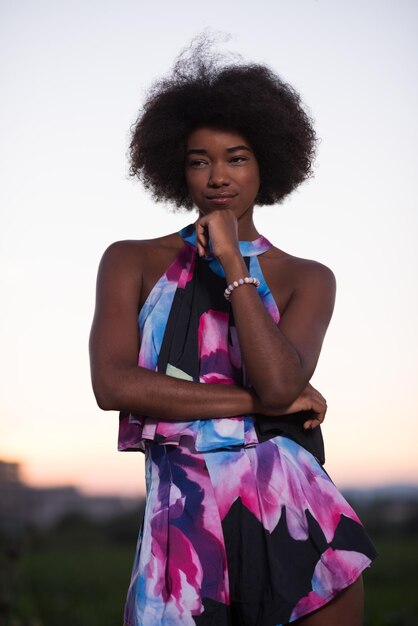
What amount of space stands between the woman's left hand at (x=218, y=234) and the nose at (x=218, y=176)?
9cm

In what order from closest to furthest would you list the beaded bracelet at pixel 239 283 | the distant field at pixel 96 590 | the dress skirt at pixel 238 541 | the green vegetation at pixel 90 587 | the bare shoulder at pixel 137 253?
the dress skirt at pixel 238 541, the beaded bracelet at pixel 239 283, the bare shoulder at pixel 137 253, the green vegetation at pixel 90 587, the distant field at pixel 96 590

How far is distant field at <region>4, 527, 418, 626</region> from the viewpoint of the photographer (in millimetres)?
10406

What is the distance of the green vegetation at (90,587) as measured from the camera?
24.9 feet

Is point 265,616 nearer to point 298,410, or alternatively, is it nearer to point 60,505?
point 298,410

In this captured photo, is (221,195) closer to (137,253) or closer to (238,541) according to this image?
(137,253)

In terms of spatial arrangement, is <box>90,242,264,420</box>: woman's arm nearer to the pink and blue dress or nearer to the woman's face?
the pink and blue dress

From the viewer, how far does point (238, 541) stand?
2.93m

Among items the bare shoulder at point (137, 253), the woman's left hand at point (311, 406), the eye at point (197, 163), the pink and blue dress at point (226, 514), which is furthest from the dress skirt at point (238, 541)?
the eye at point (197, 163)

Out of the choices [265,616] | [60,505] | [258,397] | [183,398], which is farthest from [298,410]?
[60,505]

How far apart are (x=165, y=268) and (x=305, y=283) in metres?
0.42

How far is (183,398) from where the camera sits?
291cm

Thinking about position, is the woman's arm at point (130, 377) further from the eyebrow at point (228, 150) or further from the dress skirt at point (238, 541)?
the eyebrow at point (228, 150)

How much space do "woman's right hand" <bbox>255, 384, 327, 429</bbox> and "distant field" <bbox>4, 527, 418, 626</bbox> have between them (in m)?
3.24

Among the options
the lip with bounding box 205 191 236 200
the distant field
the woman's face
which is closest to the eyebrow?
the woman's face
